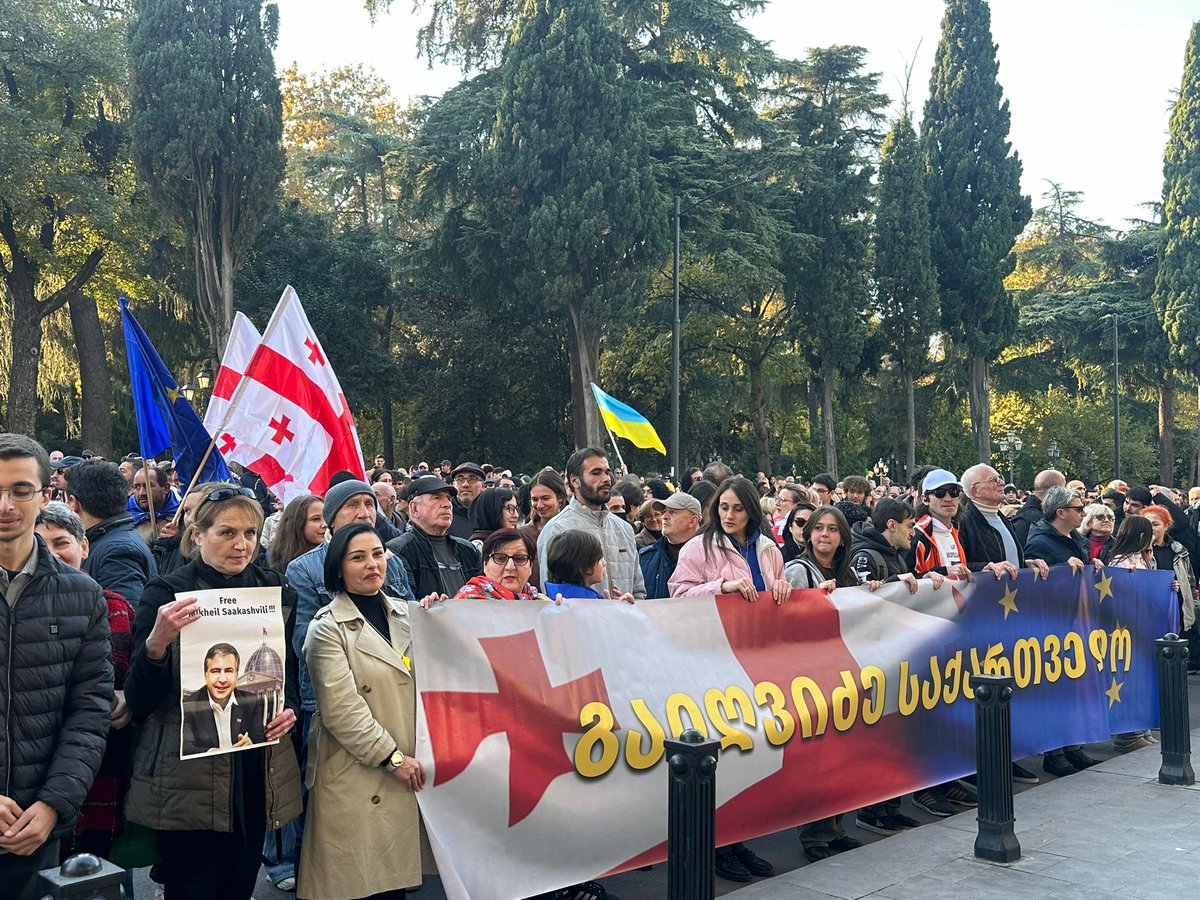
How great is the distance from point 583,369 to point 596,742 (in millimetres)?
24750

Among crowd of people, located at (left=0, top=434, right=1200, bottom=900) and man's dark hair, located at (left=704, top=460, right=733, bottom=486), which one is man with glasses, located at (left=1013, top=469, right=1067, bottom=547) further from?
crowd of people, located at (left=0, top=434, right=1200, bottom=900)

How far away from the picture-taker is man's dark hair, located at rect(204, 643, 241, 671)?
3.65 metres

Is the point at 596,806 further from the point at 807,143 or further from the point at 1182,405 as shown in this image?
the point at 1182,405

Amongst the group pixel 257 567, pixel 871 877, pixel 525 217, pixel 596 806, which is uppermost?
pixel 525 217

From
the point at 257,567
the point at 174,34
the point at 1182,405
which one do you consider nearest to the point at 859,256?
the point at 174,34

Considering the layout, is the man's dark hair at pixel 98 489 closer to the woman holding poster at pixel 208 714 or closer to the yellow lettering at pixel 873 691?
the woman holding poster at pixel 208 714

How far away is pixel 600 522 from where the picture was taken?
6383 millimetres

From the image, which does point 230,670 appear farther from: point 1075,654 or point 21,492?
point 1075,654

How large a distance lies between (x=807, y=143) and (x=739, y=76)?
3449mm

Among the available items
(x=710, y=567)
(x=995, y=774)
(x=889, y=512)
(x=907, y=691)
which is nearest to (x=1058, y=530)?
(x=889, y=512)

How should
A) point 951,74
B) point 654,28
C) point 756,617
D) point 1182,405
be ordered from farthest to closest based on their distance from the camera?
point 1182,405 < point 951,74 < point 654,28 < point 756,617

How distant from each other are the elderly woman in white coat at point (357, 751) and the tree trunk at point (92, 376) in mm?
28284

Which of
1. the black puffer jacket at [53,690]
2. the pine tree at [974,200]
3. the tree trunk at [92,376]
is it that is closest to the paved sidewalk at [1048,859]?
the black puffer jacket at [53,690]

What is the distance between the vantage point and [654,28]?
3241 cm
